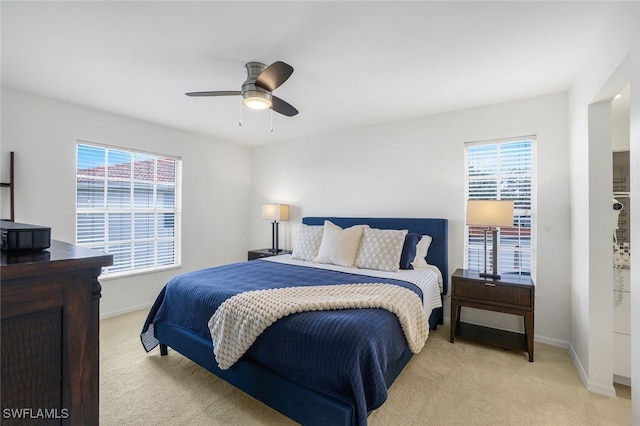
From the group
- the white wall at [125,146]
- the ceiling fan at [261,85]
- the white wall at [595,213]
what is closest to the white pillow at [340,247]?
the ceiling fan at [261,85]

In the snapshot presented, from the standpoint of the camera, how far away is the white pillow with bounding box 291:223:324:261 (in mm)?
3711

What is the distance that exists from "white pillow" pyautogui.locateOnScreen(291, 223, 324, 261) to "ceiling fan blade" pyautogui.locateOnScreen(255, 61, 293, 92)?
1.99m

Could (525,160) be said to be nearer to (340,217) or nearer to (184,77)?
(340,217)

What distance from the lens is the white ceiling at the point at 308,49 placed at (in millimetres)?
1833

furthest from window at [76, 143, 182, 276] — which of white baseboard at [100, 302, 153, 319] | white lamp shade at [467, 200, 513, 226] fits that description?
white lamp shade at [467, 200, 513, 226]

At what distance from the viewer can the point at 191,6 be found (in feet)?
5.88

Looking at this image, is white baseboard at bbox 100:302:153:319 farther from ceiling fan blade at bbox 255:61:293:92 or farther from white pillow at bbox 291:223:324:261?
ceiling fan blade at bbox 255:61:293:92

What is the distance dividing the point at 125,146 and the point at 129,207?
0.81 m

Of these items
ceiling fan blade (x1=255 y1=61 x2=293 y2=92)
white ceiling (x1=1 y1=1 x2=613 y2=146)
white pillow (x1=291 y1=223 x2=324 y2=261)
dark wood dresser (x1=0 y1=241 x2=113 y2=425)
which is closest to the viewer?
dark wood dresser (x1=0 y1=241 x2=113 y2=425)

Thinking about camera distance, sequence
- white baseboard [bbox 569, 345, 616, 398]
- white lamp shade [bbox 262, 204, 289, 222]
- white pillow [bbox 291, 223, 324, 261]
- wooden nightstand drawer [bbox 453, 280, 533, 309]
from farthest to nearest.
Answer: white lamp shade [bbox 262, 204, 289, 222], white pillow [bbox 291, 223, 324, 261], wooden nightstand drawer [bbox 453, 280, 533, 309], white baseboard [bbox 569, 345, 616, 398]

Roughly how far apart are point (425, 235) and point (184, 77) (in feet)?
9.95

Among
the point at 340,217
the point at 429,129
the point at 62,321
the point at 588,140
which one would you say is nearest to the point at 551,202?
the point at 588,140

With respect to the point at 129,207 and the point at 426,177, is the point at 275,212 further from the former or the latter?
the point at 426,177

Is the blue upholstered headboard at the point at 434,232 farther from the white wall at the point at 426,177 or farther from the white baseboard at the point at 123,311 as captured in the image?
the white baseboard at the point at 123,311
